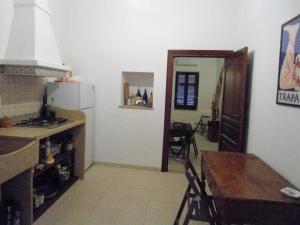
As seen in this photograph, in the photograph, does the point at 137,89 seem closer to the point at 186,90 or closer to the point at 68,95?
the point at 68,95

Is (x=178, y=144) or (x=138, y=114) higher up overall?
(x=138, y=114)

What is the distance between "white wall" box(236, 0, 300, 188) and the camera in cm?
183

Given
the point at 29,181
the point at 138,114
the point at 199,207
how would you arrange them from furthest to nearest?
the point at 138,114 → the point at 29,181 → the point at 199,207

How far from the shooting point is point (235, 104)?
3.01 meters

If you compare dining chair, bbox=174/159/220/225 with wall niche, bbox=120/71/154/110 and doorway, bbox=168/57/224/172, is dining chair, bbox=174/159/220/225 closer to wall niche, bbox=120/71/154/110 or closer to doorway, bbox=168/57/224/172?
wall niche, bbox=120/71/154/110

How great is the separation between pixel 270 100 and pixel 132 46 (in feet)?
7.70

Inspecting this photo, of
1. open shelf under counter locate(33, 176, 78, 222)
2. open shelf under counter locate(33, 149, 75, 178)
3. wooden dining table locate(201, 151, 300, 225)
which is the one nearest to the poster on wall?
wooden dining table locate(201, 151, 300, 225)

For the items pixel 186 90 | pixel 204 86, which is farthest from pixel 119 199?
pixel 204 86

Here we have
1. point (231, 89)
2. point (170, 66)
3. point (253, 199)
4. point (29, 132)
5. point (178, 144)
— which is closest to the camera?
point (253, 199)

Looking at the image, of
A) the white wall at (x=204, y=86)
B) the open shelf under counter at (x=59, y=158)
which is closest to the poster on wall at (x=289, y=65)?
the open shelf under counter at (x=59, y=158)

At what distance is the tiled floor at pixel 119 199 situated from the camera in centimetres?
247

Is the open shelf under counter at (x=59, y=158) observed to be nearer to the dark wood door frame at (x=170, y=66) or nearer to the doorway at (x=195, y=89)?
the dark wood door frame at (x=170, y=66)

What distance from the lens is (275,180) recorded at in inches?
70.5

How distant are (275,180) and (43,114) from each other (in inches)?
116
